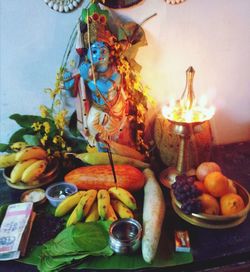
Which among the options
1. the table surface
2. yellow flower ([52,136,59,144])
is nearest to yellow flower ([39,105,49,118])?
yellow flower ([52,136,59,144])

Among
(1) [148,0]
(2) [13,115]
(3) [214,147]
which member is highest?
(1) [148,0]

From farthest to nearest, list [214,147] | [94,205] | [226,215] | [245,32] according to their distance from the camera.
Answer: [214,147]
[245,32]
[94,205]
[226,215]

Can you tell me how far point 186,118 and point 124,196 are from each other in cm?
36

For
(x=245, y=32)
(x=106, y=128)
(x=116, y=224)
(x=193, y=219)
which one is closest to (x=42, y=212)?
(x=116, y=224)

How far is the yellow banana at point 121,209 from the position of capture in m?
0.91

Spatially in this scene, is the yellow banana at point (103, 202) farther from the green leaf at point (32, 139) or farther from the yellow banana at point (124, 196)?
the green leaf at point (32, 139)

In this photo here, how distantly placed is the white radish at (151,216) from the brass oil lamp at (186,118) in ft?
0.35

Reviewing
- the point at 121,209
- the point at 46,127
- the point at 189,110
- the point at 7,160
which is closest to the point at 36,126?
the point at 46,127

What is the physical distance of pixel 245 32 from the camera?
118cm

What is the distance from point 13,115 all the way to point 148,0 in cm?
72

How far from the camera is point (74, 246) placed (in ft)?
2.60

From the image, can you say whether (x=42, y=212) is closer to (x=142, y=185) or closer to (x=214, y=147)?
(x=142, y=185)

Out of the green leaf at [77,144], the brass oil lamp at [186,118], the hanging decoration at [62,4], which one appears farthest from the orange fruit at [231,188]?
the hanging decoration at [62,4]

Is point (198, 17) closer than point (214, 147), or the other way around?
point (198, 17)
